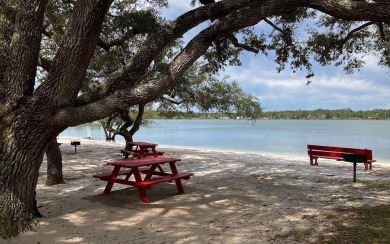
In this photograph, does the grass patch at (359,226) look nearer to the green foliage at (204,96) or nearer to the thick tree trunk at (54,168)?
the thick tree trunk at (54,168)

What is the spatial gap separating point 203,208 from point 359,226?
2.22 meters

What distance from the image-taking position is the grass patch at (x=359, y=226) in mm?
3987

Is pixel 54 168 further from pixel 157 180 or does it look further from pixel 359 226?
pixel 359 226

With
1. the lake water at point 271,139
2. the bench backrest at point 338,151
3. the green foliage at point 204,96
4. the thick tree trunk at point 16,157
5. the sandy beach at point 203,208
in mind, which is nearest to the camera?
the sandy beach at point 203,208

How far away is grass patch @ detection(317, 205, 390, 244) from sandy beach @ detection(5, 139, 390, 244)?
18cm

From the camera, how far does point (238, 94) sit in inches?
784

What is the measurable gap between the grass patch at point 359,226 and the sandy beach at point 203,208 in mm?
178

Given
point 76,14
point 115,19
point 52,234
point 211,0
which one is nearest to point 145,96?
point 76,14

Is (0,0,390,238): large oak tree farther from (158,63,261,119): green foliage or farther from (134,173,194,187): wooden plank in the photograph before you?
(158,63,261,119): green foliage

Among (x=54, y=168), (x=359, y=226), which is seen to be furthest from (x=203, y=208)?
(x=54, y=168)

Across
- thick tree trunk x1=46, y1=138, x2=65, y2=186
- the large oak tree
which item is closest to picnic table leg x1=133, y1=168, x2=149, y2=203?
the large oak tree

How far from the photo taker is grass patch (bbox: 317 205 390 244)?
399cm

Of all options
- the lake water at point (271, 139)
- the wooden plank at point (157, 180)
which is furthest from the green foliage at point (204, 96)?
the wooden plank at point (157, 180)

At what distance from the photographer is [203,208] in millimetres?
5551
